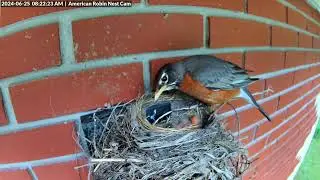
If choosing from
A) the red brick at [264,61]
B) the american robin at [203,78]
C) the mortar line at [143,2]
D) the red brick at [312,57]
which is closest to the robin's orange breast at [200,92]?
the american robin at [203,78]

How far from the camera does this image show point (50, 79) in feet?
3.01

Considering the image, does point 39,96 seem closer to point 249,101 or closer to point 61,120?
point 61,120

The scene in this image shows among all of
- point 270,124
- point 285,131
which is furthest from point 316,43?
point 270,124

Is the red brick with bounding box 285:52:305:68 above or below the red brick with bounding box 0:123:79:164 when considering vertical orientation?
above

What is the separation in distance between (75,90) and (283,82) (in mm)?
1439

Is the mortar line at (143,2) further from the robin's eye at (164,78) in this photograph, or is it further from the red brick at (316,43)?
the red brick at (316,43)

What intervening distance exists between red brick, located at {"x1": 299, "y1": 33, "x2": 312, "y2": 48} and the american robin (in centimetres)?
134

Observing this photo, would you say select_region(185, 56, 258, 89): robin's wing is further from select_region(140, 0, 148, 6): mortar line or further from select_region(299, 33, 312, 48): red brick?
select_region(299, 33, 312, 48): red brick

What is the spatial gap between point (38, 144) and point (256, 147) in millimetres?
1197

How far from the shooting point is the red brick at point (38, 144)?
0.89 metres

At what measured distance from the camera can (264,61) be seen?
1.80 meters

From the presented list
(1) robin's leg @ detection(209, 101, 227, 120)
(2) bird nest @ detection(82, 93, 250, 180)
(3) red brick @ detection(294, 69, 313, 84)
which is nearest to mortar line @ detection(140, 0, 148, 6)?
(2) bird nest @ detection(82, 93, 250, 180)

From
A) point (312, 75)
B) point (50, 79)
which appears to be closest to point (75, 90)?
point (50, 79)

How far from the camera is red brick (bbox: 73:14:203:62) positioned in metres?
0.97
